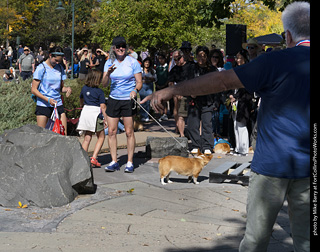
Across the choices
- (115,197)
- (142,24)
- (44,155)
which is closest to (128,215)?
(115,197)

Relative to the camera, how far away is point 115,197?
7488 millimetres

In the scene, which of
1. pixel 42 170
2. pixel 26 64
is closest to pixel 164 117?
pixel 26 64

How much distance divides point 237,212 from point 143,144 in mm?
5694

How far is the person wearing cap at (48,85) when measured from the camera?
883cm

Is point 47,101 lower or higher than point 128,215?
higher

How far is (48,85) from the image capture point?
889 cm

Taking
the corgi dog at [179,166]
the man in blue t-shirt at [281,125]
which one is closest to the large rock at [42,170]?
the corgi dog at [179,166]

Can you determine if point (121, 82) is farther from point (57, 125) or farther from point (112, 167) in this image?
point (112, 167)

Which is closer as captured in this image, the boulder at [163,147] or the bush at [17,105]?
the boulder at [163,147]

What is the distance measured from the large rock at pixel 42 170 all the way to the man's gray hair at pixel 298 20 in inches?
167

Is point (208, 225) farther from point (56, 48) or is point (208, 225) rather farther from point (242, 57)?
point (242, 57)

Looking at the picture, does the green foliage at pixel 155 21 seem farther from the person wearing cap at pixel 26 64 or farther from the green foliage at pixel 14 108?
the green foliage at pixel 14 108

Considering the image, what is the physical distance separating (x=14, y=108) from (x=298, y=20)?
995 cm

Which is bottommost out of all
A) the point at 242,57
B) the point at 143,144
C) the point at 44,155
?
the point at 143,144
